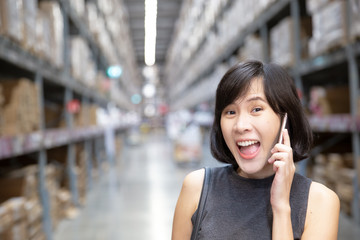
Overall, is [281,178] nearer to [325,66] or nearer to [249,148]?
[249,148]

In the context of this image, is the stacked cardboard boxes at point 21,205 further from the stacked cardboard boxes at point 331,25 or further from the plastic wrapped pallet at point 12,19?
the stacked cardboard boxes at point 331,25

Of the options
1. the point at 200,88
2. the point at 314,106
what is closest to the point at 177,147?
the point at 200,88

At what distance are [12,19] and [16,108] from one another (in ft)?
2.14

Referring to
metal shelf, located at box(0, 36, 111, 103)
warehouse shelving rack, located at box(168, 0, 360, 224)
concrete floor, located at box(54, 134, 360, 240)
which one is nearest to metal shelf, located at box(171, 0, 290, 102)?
warehouse shelving rack, located at box(168, 0, 360, 224)

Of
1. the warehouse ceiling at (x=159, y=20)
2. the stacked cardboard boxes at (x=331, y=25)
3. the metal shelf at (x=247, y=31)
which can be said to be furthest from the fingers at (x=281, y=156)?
the warehouse ceiling at (x=159, y=20)

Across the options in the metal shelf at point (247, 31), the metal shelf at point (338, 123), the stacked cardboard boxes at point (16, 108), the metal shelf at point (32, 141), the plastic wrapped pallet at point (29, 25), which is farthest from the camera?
the metal shelf at point (247, 31)

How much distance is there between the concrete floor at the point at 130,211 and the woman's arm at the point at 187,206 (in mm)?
2352

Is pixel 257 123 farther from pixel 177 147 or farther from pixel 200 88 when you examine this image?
pixel 200 88

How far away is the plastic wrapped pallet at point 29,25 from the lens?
9.81 ft

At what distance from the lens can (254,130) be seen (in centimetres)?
111

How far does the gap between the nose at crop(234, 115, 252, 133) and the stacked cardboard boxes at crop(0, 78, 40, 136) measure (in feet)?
6.83

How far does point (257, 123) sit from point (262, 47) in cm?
437

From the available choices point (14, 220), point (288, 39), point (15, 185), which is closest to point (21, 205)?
point (14, 220)

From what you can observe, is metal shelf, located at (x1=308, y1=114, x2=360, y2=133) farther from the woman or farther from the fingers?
the fingers
